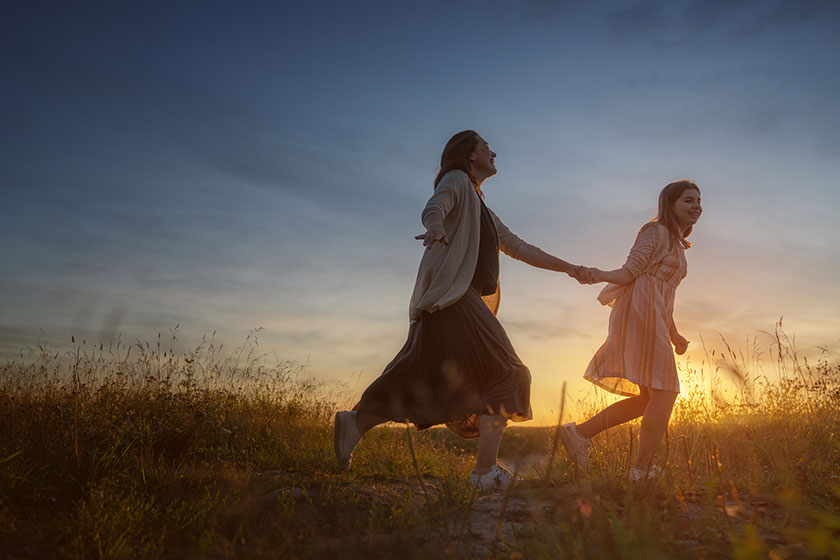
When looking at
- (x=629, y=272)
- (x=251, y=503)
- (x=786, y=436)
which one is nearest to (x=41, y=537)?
(x=251, y=503)

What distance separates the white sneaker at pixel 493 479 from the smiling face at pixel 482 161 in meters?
2.09

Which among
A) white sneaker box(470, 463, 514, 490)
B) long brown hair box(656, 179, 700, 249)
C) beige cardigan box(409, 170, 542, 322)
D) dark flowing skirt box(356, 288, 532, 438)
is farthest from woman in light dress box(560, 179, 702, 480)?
beige cardigan box(409, 170, 542, 322)

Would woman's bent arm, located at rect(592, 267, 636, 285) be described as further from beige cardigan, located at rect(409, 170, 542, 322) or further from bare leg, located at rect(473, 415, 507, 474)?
bare leg, located at rect(473, 415, 507, 474)

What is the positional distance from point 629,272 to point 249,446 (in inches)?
139

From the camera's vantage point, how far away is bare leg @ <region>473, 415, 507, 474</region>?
3691mm

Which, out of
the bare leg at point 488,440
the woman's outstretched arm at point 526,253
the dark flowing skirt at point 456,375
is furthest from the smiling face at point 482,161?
the bare leg at point 488,440

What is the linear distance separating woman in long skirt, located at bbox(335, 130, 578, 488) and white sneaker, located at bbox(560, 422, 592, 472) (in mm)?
627

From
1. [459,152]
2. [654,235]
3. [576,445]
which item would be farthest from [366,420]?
[654,235]

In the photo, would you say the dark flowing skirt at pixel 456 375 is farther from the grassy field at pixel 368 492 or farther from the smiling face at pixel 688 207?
the smiling face at pixel 688 207

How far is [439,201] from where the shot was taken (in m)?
3.95

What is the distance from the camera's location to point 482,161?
14.6ft

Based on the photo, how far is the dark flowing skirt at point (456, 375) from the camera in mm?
3865

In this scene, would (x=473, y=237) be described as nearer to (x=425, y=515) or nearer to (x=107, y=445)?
(x=425, y=515)

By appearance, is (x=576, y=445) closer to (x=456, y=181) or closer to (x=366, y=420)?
(x=366, y=420)
